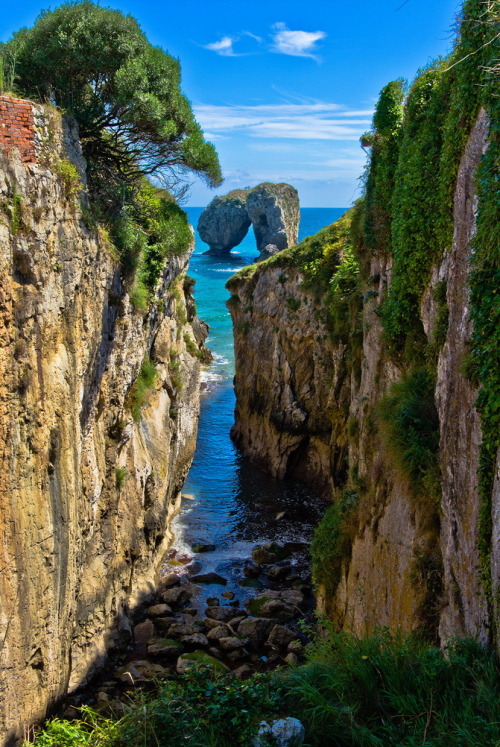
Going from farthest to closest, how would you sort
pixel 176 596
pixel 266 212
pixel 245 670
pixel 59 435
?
pixel 266 212 < pixel 176 596 < pixel 245 670 < pixel 59 435

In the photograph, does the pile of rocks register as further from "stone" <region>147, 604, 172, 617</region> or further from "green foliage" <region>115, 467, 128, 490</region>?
"green foliage" <region>115, 467, 128, 490</region>

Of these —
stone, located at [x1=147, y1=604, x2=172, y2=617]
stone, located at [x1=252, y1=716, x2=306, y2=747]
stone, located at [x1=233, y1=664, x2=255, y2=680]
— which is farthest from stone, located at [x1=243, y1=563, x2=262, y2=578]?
stone, located at [x1=252, y1=716, x2=306, y2=747]

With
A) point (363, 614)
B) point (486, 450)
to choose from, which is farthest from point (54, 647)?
point (486, 450)

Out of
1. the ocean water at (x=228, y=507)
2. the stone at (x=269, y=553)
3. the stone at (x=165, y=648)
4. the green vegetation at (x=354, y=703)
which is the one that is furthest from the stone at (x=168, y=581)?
the green vegetation at (x=354, y=703)

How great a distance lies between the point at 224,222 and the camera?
132 m

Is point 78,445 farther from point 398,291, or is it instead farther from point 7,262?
point 398,291

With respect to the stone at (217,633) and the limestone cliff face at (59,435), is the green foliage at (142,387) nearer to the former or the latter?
the limestone cliff face at (59,435)

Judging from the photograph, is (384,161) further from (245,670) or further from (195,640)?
(195,640)

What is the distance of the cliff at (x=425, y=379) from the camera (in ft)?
27.0

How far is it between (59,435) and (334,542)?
325 inches

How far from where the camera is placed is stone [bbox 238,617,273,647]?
2073 centimetres

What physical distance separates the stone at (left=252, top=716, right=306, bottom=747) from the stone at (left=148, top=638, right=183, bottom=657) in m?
13.8

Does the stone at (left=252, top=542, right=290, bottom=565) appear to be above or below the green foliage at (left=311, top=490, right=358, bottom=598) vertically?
below

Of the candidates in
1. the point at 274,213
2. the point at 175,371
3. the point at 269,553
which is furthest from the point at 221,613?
the point at 274,213
